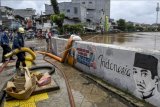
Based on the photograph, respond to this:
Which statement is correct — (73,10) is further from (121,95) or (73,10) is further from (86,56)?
(121,95)

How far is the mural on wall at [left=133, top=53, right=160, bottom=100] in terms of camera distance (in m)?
4.65

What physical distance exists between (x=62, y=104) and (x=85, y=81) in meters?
2.06

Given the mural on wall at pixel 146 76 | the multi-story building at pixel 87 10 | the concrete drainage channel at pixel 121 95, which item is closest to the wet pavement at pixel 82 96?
the concrete drainage channel at pixel 121 95

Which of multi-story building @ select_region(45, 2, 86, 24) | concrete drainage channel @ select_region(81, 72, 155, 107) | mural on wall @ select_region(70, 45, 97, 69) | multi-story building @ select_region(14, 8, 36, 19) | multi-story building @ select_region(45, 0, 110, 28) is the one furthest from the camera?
multi-story building @ select_region(14, 8, 36, 19)

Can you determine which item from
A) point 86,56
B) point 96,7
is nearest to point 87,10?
point 96,7

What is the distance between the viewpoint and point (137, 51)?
5172 mm

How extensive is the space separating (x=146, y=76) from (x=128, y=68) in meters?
0.69

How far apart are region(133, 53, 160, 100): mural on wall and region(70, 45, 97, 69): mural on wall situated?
2520mm

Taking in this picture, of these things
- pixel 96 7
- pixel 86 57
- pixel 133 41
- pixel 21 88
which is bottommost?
pixel 133 41

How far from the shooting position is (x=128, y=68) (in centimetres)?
549

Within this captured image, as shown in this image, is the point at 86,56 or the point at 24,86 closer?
the point at 24,86

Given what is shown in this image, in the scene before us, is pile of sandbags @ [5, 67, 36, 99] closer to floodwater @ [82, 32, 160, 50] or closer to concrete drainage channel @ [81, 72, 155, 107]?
concrete drainage channel @ [81, 72, 155, 107]

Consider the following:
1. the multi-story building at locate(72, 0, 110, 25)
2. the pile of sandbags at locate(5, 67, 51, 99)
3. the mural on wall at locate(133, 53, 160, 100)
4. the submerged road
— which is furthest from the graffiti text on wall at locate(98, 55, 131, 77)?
the multi-story building at locate(72, 0, 110, 25)

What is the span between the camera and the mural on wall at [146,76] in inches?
183
